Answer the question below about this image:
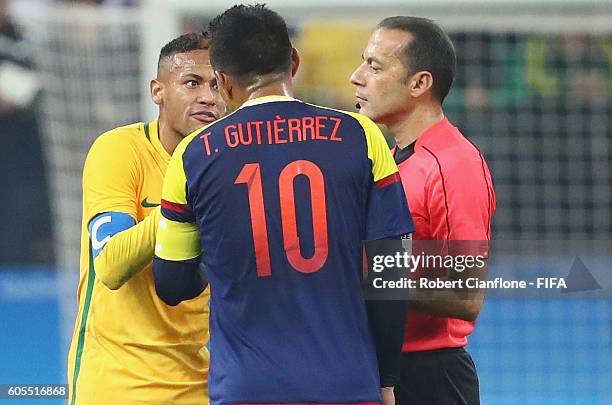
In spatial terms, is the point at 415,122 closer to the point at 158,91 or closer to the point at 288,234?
the point at 158,91

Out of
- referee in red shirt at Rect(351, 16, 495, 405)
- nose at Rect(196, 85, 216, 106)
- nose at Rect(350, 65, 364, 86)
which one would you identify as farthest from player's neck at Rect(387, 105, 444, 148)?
nose at Rect(196, 85, 216, 106)

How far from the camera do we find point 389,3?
5.57 m

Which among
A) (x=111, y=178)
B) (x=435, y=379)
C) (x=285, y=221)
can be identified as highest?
(x=111, y=178)

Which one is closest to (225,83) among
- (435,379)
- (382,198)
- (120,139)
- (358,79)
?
(382,198)

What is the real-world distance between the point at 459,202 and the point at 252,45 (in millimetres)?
868

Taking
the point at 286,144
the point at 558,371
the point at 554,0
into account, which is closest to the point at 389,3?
the point at 554,0

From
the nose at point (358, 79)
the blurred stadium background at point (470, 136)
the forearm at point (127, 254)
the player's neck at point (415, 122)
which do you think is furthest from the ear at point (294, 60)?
the blurred stadium background at point (470, 136)

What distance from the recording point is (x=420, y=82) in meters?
3.73

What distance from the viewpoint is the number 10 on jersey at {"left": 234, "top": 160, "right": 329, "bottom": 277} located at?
9.41 ft

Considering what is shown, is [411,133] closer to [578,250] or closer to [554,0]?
[554,0]

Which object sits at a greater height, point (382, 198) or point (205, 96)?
point (205, 96)

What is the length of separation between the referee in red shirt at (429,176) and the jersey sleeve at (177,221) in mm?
819

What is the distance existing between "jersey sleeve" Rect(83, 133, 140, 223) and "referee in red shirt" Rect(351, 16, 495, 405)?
78 centimetres

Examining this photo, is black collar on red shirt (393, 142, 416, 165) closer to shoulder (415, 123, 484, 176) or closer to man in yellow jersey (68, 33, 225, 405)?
shoulder (415, 123, 484, 176)
